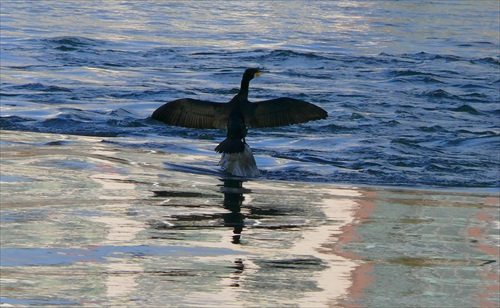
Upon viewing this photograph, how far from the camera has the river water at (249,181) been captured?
7.22 m

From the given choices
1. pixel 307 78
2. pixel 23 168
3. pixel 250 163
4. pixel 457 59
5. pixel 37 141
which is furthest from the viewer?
pixel 457 59

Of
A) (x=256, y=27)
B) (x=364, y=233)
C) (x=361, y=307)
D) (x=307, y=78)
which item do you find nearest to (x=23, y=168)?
(x=364, y=233)

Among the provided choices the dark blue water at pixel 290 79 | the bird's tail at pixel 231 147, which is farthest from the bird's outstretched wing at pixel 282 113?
the dark blue water at pixel 290 79

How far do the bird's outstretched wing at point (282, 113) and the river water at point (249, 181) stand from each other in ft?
1.74

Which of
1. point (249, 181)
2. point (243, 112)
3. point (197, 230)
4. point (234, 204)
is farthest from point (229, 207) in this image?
point (243, 112)

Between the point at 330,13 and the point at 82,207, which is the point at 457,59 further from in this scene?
the point at 82,207

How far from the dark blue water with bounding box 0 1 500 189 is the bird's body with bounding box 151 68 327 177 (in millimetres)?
548

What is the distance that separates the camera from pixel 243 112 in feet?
41.6

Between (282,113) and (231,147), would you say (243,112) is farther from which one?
(231,147)

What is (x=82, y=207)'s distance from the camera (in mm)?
9180

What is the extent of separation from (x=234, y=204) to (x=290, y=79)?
38.2 feet

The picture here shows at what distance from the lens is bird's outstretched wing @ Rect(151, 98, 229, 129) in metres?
12.7

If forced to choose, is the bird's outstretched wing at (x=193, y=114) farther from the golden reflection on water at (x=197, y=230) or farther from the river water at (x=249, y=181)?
the golden reflection on water at (x=197, y=230)

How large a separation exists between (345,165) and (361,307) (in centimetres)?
670
